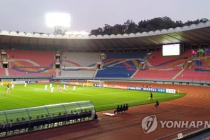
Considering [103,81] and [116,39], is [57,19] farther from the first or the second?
[103,81]

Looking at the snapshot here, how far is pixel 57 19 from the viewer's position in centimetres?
7319

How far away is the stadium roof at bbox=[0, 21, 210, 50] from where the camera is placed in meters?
53.7

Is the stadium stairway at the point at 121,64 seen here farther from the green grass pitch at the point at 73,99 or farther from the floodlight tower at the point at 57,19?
the green grass pitch at the point at 73,99

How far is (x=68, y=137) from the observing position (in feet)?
46.9

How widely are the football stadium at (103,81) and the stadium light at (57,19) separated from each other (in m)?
0.33

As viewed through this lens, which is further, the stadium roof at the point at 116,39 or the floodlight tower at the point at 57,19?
A: the floodlight tower at the point at 57,19

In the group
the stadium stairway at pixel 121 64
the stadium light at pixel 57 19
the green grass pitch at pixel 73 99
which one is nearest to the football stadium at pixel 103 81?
the stadium stairway at pixel 121 64

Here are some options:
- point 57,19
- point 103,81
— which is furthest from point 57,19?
point 103,81

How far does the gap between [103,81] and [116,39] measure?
15965 mm

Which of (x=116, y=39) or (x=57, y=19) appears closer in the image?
(x=116, y=39)

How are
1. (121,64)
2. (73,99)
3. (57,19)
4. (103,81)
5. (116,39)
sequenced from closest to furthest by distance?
(73,99), (103,81), (116,39), (57,19), (121,64)

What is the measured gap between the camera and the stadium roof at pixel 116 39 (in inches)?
2115

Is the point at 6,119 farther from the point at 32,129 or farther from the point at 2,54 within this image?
the point at 2,54

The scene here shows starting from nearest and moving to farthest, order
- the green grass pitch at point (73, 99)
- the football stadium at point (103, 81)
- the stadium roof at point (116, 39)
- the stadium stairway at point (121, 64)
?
the football stadium at point (103, 81) → the green grass pitch at point (73, 99) → the stadium roof at point (116, 39) → the stadium stairway at point (121, 64)
